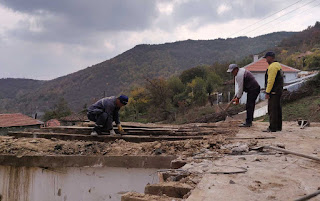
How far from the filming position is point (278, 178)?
7.96 feet

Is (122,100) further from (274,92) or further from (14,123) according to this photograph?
(14,123)

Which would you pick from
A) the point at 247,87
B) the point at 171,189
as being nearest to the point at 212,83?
the point at 247,87

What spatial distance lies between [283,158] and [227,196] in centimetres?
146

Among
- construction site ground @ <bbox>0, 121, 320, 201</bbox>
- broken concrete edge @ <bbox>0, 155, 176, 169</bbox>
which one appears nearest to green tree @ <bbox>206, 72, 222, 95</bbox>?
construction site ground @ <bbox>0, 121, 320, 201</bbox>

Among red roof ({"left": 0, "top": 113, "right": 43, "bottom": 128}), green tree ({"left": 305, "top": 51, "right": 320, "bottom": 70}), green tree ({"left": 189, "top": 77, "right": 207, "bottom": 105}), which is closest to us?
red roof ({"left": 0, "top": 113, "right": 43, "bottom": 128})

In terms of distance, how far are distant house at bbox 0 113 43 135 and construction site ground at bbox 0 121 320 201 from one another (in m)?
25.5

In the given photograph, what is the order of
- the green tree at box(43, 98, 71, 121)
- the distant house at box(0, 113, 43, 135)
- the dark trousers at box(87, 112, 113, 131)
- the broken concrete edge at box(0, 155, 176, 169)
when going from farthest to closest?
the green tree at box(43, 98, 71, 121) < the distant house at box(0, 113, 43, 135) < the dark trousers at box(87, 112, 113, 131) < the broken concrete edge at box(0, 155, 176, 169)

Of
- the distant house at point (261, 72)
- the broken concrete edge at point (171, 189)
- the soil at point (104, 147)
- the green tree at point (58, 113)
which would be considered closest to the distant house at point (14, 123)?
the green tree at point (58, 113)

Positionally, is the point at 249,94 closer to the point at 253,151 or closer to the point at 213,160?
the point at 253,151

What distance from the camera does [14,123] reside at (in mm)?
28578

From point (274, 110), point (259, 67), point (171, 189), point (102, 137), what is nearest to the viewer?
point (171, 189)

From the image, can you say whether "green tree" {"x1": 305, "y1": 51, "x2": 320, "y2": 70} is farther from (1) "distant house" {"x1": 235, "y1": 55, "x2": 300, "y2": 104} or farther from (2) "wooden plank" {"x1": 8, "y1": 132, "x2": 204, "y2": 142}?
→ (2) "wooden plank" {"x1": 8, "y1": 132, "x2": 204, "y2": 142}

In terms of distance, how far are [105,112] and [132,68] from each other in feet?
259

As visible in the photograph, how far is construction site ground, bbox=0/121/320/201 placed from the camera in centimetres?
210
